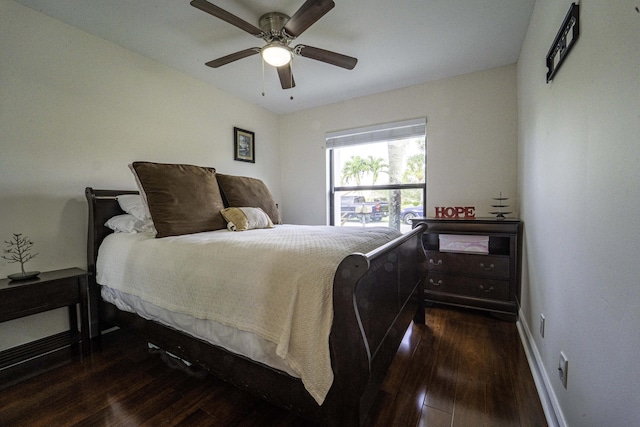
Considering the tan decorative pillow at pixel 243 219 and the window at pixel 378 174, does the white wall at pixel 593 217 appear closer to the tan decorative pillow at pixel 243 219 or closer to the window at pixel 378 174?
the window at pixel 378 174

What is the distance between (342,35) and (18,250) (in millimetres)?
2792

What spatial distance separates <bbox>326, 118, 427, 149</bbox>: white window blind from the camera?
10.3ft

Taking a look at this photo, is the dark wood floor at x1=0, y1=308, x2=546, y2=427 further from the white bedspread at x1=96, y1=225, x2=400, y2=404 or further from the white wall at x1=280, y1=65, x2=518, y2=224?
the white wall at x1=280, y1=65, x2=518, y2=224

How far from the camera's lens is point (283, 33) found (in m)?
1.85

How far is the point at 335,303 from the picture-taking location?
946mm

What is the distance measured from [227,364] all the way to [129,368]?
922 millimetres

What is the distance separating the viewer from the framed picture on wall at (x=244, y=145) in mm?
3363

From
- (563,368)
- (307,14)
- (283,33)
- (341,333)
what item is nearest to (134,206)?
(283,33)

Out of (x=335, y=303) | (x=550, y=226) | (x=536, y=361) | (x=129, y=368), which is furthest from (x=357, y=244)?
(x=129, y=368)

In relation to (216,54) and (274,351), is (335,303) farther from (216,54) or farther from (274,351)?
(216,54)

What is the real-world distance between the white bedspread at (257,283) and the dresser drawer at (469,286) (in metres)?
1.20

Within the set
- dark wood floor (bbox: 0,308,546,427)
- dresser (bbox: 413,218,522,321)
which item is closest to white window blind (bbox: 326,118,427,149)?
dresser (bbox: 413,218,522,321)

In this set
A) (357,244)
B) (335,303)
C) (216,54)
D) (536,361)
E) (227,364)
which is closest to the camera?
(335,303)

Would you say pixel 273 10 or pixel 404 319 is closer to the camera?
pixel 404 319
